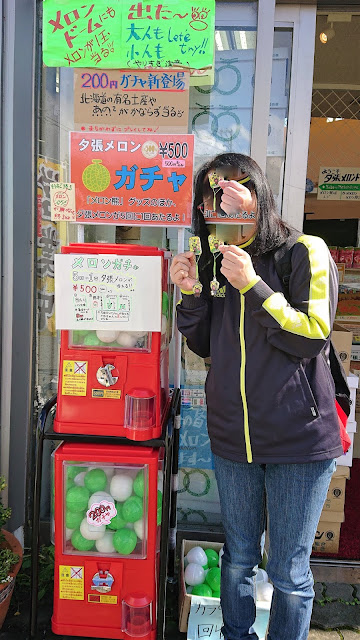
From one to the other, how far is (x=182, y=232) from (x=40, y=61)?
126cm

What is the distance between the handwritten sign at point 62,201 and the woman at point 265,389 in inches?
31.9

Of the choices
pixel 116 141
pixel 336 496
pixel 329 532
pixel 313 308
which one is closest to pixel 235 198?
pixel 313 308

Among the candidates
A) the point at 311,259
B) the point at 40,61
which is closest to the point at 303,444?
the point at 311,259

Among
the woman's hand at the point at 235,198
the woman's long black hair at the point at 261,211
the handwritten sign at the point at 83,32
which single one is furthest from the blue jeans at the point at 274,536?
the handwritten sign at the point at 83,32

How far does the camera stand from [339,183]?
5.66 metres

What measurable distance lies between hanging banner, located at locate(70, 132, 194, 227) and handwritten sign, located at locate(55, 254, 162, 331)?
48cm

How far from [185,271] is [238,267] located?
0.91 ft

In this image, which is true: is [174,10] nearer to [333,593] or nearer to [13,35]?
[13,35]

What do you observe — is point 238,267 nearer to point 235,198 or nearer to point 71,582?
point 235,198

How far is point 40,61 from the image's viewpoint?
2.80 m

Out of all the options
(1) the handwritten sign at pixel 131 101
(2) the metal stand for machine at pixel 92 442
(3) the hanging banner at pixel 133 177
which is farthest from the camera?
(1) the handwritten sign at pixel 131 101

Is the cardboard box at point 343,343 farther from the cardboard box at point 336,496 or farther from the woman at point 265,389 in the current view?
the woman at point 265,389

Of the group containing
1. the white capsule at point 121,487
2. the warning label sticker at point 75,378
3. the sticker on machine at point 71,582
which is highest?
the warning label sticker at point 75,378

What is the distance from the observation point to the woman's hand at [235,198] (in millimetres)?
1823
